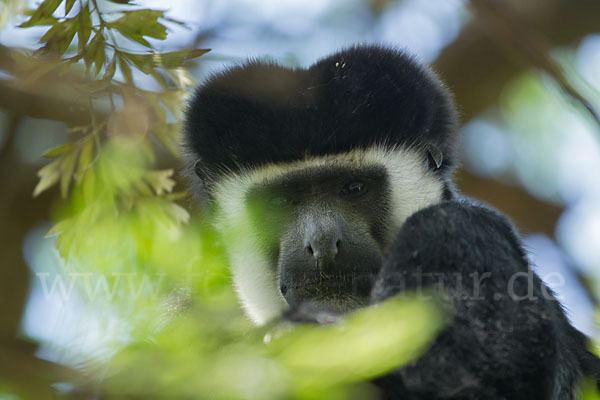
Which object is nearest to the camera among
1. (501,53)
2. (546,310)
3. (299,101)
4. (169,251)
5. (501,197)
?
(169,251)

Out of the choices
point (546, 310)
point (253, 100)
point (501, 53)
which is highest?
point (501, 53)

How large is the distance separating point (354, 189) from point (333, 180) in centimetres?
10

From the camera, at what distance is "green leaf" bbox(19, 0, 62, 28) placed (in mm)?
2420

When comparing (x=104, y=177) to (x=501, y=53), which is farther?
(x=501, y=53)

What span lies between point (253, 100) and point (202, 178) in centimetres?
52

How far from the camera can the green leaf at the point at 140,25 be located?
251 centimetres

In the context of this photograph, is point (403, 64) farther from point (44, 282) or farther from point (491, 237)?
point (44, 282)

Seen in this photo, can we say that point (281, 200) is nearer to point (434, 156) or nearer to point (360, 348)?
point (434, 156)

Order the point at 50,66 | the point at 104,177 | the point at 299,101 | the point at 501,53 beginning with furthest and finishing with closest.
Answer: the point at 501,53 → the point at 299,101 → the point at 104,177 → the point at 50,66

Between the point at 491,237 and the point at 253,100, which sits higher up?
the point at 253,100

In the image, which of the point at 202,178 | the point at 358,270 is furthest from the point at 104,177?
the point at 358,270

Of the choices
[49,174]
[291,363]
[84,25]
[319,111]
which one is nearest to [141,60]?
[84,25]

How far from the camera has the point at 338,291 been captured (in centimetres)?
262

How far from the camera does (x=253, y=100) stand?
309 cm
